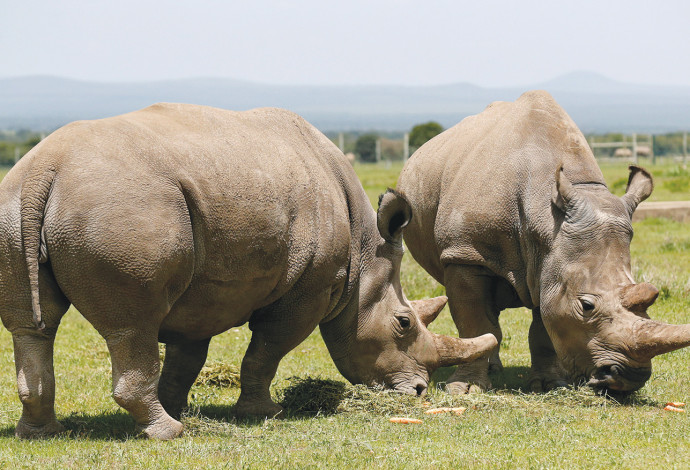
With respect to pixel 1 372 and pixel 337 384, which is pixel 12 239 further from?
pixel 1 372

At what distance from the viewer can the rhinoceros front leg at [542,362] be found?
8859mm

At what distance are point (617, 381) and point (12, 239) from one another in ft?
14.6

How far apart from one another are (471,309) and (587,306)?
1.34 m

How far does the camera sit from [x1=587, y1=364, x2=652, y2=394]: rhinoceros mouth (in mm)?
7609

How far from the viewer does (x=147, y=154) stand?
6430 millimetres

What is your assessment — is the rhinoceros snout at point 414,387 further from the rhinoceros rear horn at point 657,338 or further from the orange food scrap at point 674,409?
the orange food scrap at point 674,409

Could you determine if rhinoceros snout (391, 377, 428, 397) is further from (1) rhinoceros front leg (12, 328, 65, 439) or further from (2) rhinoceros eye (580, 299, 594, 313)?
(1) rhinoceros front leg (12, 328, 65, 439)

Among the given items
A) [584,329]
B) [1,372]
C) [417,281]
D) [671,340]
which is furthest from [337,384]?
[417,281]

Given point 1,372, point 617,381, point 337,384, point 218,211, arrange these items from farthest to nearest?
point 1,372, point 337,384, point 617,381, point 218,211

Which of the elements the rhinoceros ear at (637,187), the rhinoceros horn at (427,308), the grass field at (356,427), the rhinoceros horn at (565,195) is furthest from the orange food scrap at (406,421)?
the rhinoceros ear at (637,187)

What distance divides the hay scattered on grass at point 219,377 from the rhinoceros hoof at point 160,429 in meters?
2.37

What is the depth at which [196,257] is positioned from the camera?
6.62 meters

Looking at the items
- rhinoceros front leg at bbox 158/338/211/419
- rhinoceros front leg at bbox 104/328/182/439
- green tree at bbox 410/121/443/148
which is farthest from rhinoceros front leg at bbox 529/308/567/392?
green tree at bbox 410/121/443/148

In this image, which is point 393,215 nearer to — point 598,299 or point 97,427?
point 598,299
